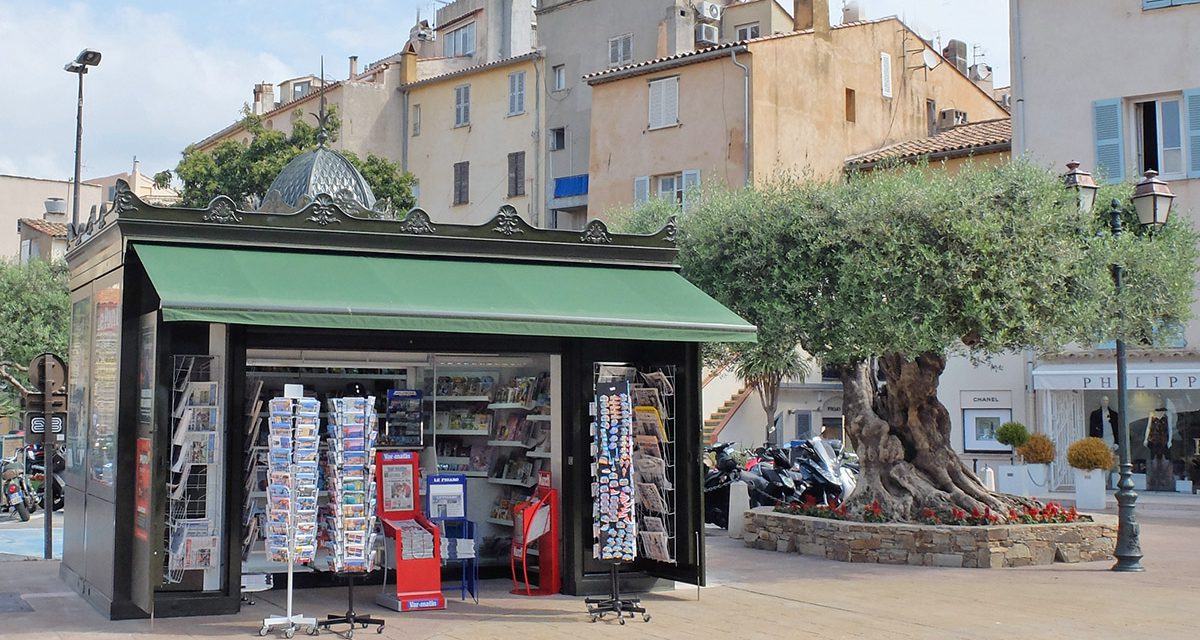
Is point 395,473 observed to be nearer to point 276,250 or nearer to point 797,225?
point 276,250

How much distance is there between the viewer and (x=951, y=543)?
1473cm

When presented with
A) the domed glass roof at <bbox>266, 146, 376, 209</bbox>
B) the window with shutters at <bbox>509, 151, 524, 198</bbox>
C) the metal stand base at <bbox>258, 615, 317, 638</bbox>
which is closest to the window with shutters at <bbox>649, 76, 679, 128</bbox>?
the window with shutters at <bbox>509, 151, 524, 198</bbox>

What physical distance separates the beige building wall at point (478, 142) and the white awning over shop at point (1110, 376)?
60.4 feet

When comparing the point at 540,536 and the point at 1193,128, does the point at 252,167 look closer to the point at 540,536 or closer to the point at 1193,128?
the point at 1193,128

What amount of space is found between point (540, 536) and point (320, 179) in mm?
4184

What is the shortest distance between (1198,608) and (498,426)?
6.75 metres

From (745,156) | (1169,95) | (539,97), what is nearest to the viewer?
(1169,95)

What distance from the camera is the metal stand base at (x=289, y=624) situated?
9.82 meters

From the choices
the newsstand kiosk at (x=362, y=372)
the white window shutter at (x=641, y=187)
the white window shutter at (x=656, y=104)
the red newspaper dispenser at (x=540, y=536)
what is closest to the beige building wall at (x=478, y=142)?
the white window shutter at (x=641, y=187)

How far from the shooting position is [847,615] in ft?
36.6

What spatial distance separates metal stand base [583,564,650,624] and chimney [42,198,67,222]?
51802 millimetres

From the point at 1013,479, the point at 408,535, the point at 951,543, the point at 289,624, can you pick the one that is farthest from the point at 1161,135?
the point at 289,624

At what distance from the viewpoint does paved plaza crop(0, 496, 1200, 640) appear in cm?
1016

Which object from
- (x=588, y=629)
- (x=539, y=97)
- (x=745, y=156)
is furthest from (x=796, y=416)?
(x=588, y=629)
